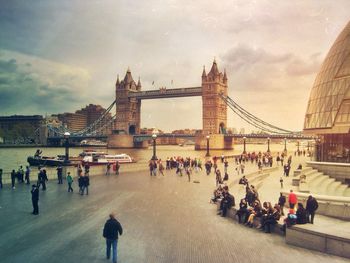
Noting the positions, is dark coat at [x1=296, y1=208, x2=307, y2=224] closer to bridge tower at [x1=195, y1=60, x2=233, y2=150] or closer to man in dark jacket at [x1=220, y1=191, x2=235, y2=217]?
man in dark jacket at [x1=220, y1=191, x2=235, y2=217]

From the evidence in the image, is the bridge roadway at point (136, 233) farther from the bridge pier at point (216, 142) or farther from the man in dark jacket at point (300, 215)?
the bridge pier at point (216, 142)

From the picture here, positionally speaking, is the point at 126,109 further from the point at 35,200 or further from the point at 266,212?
the point at 266,212

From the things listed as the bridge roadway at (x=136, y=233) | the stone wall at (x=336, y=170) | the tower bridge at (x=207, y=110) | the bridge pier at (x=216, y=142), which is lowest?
the bridge roadway at (x=136, y=233)

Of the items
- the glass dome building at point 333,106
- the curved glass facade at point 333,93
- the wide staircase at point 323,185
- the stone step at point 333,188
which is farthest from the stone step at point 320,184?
the curved glass facade at point 333,93

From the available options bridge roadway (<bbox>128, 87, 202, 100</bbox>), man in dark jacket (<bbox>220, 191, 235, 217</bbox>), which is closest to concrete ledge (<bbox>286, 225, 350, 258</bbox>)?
man in dark jacket (<bbox>220, 191, 235, 217</bbox>)

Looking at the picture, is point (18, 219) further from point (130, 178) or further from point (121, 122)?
point (121, 122)

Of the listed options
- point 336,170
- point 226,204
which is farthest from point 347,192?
point 226,204

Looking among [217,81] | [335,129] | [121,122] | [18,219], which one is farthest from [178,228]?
[121,122]
